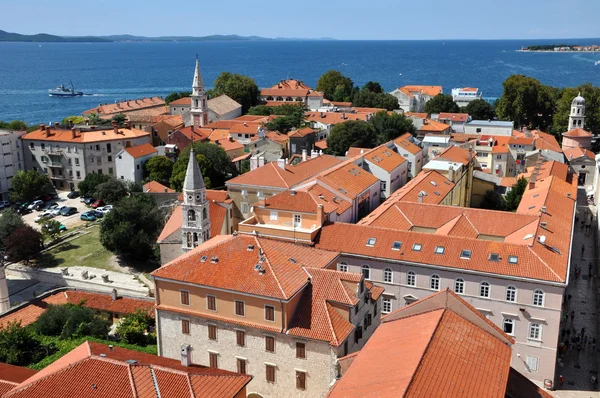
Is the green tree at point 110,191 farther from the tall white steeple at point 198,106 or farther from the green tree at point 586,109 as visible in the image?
the green tree at point 586,109

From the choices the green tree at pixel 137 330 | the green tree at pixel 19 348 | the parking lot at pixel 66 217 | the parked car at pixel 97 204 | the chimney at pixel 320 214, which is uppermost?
the chimney at pixel 320 214

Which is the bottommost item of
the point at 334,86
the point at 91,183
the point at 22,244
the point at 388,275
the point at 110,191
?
the point at 22,244

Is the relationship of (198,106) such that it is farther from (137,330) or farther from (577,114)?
(137,330)

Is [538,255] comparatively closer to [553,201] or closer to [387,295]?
[387,295]

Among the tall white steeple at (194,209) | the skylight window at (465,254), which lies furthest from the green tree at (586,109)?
the tall white steeple at (194,209)

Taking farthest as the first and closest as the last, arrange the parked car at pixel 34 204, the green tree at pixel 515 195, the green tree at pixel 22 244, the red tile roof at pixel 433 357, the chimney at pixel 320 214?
the parked car at pixel 34 204 < the green tree at pixel 515 195 < the green tree at pixel 22 244 < the chimney at pixel 320 214 < the red tile roof at pixel 433 357

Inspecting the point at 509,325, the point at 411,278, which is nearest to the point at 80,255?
the point at 411,278
